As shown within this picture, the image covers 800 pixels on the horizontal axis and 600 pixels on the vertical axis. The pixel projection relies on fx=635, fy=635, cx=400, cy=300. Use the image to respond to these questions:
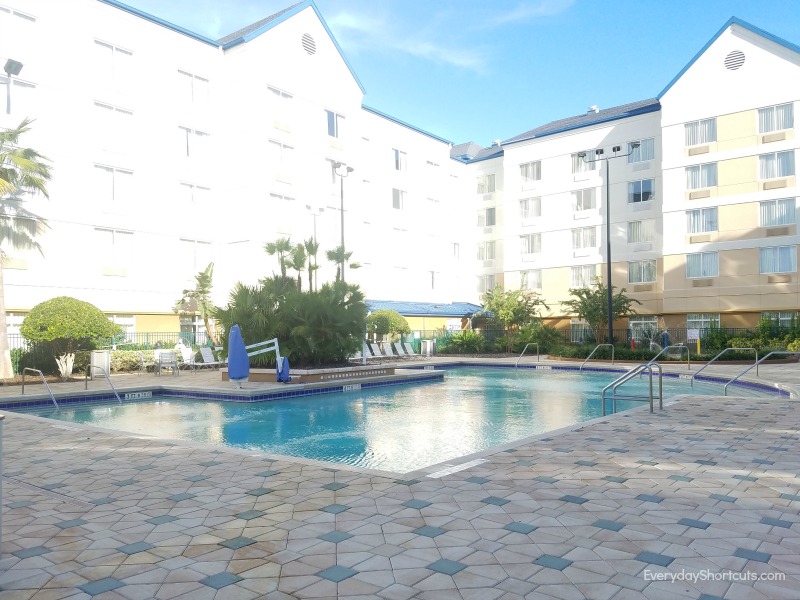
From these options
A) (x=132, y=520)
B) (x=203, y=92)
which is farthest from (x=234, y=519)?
(x=203, y=92)

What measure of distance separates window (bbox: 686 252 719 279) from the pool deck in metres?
27.7

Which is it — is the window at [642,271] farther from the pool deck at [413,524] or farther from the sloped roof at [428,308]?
the pool deck at [413,524]

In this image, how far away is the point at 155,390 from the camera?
1670cm

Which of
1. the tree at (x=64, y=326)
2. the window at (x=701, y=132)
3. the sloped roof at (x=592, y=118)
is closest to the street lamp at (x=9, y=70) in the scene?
the tree at (x=64, y=326)

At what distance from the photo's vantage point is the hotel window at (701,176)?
109ft

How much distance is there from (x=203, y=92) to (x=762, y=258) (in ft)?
Result: 95.1

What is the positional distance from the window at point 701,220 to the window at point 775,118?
177 inches

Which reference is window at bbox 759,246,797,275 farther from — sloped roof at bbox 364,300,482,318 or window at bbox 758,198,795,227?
sloped roof at bbox 364,300,482,318

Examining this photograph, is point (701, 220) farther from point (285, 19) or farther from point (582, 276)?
point (285, 19)

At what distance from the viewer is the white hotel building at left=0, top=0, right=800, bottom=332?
26438mm

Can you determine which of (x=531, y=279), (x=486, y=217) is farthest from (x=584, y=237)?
(x=486, y=217)

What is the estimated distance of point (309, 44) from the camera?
118 ft

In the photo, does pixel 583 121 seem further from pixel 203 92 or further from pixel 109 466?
pixel 109 466

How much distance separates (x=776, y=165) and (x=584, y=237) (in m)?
11.1
